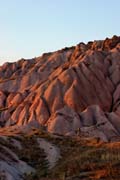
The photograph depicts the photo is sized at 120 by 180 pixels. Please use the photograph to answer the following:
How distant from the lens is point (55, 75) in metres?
109

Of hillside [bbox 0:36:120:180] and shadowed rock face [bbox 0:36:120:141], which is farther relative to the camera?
shadowed rock face [bbox 0:36:120:141]

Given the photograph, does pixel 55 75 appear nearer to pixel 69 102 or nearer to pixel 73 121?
pixel 69 102

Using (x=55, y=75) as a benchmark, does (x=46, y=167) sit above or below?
below

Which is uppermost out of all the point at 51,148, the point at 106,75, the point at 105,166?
the point at 106,75

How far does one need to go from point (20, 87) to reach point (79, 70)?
68.3 feet

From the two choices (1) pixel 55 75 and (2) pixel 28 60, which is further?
(2) pixel 28 60

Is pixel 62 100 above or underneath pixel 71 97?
underneath

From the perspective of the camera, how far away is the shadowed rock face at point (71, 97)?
81562 mm

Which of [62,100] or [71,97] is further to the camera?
[62,100]

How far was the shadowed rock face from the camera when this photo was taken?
3211 inches

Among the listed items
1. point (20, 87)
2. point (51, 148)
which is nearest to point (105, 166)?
point (51, 148)

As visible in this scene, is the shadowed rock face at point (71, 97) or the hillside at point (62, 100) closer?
the hillside at point (62, 100)

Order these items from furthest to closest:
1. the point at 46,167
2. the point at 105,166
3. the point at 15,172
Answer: the point at 46,167
the point at 15,172
the point at 105,166

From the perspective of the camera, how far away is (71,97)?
317 ft
